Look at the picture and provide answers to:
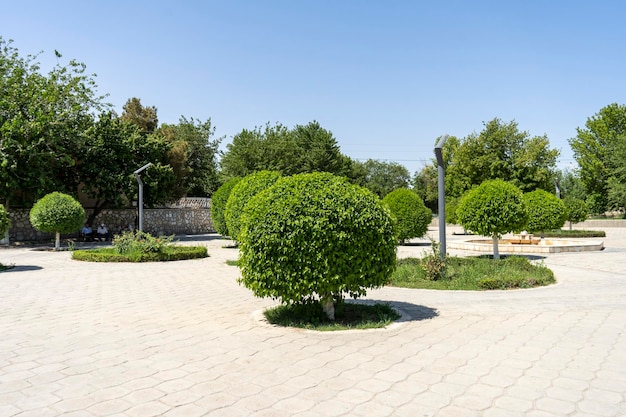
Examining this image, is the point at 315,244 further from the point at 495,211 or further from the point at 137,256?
the point at 137,256

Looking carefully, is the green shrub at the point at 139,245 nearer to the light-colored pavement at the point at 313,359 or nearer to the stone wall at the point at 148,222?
the light-colored pavement at the point at 313,359

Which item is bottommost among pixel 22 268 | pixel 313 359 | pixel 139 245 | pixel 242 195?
pixel 313 359

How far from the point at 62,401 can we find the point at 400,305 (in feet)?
17.0

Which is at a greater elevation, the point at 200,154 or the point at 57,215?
the point at 200,154

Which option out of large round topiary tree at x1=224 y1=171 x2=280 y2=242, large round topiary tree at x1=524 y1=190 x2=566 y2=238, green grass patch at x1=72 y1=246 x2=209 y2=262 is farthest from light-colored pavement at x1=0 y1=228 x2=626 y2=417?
large round topiary tree at x1=524 y1=190 x2=566 y2=238

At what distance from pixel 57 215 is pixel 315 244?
681 inches

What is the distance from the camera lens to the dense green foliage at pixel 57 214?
19.8 meters

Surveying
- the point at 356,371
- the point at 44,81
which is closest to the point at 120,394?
the point at 356,371

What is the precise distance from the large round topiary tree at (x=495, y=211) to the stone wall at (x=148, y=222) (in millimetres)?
23431

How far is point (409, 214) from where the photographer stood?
2059 centimetres

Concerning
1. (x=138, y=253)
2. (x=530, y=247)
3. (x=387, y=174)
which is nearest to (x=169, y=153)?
(x=138, y=253)

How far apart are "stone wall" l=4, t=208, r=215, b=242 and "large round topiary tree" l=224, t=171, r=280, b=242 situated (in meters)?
16.1

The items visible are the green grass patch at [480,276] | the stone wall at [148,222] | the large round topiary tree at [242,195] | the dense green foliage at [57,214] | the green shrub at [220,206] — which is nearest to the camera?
the green grass patch at [480,276]

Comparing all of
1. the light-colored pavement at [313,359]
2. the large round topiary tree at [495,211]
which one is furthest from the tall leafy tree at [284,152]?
the light-colored pavement at [313,359]
